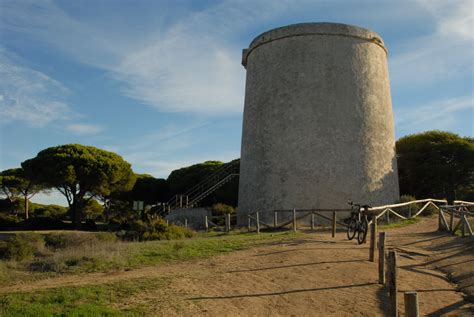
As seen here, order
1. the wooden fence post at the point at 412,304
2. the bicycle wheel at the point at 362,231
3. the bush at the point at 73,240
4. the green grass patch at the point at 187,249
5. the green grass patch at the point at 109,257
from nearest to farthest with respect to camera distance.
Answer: the wooden fence post at the point at 412,304
the green grass patch at the point at 109,257
the green grass patch at the point at 187,249
the bicycle wheel at the point at 362,231
the bush at the point at 73,240

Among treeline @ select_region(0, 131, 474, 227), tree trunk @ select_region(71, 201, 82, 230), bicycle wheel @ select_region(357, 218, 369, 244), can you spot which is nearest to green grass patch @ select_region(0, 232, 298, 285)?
bicycle wheel @ select_region(357, 218, 369, 244)

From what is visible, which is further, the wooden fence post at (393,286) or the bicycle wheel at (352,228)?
the bicycle wheel at (352,228)

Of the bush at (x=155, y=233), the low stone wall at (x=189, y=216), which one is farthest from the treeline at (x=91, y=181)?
the bush at (x=155, y=233)

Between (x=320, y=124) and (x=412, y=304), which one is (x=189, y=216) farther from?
(x=412, y=304)

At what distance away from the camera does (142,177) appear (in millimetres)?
41000

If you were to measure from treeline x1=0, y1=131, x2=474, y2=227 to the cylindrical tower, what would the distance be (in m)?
4.37

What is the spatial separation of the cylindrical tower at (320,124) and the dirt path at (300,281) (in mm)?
8435

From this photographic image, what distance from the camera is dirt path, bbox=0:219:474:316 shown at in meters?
7.02

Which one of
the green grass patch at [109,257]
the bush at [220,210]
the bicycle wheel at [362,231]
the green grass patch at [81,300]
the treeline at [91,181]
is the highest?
the treeline at [91,181]

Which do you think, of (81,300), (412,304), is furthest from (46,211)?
(412,304)

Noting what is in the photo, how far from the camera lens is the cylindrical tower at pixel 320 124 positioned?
20.2m

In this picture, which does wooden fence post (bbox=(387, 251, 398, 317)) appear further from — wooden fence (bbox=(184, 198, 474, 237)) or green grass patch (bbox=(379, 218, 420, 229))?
green grass patch (bbox=(379, 218, 420, 229))

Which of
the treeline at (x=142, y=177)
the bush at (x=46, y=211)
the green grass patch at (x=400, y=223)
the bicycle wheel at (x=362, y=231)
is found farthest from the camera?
the bush at (x=46, y=211)

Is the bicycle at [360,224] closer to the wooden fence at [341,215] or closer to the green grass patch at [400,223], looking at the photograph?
the wooden fence at [341,215]
